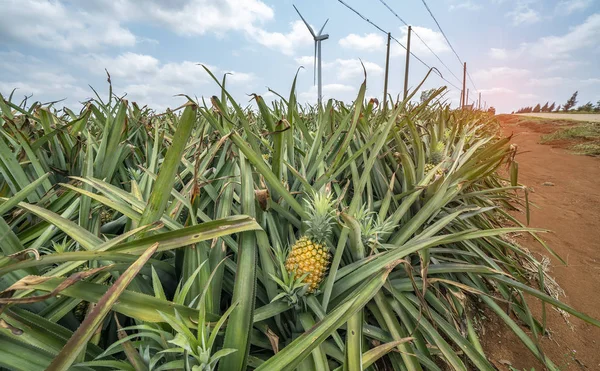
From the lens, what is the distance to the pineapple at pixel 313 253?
2.50 ft

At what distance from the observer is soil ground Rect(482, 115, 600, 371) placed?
1.21m

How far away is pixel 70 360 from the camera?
1.34 feet

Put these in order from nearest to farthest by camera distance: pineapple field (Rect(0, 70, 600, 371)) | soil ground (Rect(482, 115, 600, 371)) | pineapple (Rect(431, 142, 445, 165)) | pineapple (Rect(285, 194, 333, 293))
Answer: pineapple field (Rect(0, 70, 600, 371))
pineapple (Rect(285, 194, 333, 293))
soil ground (Rect(482, 115, 600, 371))
pineapple (Rect(431, 142, 445, 165))

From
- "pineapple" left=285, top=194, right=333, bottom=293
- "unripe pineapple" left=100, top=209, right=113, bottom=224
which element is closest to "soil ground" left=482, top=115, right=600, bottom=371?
"pineapple" left=285, top=194, right=333, bottom=293

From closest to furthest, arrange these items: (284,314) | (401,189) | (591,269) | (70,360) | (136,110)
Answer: (70,360)
(284,314)
(401,189)
(591,269)
(136,110)

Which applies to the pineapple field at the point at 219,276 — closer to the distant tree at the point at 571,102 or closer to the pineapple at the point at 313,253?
the pineapple at the point at 313,253

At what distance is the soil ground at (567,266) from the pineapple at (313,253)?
926mm

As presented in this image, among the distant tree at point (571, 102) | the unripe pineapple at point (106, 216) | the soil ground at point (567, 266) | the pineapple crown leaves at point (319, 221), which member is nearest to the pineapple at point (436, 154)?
the soil ground at point (567, 266)

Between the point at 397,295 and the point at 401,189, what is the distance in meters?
0.69

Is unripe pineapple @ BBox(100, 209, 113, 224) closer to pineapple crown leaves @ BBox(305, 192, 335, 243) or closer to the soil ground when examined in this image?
pineapple crown leaves @ BBox(305, 192, 335, 243)

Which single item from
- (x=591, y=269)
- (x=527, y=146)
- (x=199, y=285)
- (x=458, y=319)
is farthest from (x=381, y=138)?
(x=527, y=146)

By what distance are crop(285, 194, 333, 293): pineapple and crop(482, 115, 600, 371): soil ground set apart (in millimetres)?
926

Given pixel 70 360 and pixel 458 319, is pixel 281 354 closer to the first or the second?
pixel 70 360

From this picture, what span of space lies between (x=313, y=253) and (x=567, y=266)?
2138 millimetres
